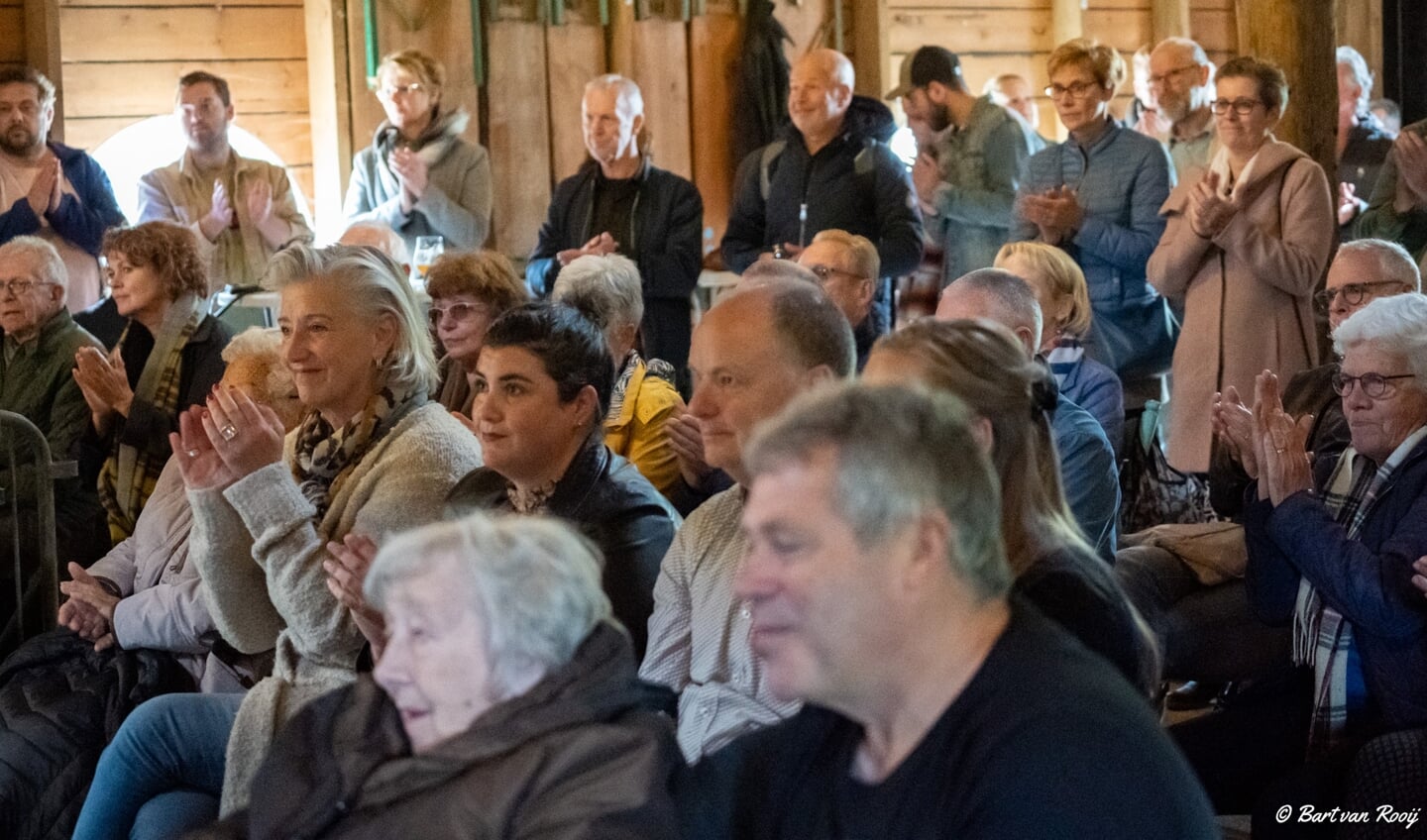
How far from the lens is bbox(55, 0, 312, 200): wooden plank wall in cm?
665

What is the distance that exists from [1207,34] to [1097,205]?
378 cm

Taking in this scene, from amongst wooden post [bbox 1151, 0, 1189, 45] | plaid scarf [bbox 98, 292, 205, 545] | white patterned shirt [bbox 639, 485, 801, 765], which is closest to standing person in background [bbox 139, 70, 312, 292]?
plaid scarf [bbox 98, 292, 205, 545]

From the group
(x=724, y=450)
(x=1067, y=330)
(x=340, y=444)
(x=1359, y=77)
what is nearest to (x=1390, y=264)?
(x=1067, y=330)

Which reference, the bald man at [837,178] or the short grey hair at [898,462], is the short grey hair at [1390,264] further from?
the short grey hair at [898,462]

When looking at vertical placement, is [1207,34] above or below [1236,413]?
above

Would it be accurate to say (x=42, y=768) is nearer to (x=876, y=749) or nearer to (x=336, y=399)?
(x=336, y=399)

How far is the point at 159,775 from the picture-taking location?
9.19 feet

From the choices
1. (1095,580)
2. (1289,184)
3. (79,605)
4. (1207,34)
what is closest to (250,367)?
(79,605)

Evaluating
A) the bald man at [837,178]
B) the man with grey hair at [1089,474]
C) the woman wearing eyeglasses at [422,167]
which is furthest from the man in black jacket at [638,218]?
the man with grey hair at [1089,474]

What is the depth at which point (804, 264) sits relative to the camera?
4.61 metres

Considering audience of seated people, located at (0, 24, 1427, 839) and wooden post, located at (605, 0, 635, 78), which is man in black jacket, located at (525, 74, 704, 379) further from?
wooden post, located at (605, 0, 635, 78)

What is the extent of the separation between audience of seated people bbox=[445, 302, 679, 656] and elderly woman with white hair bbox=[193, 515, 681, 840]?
2.99 feet

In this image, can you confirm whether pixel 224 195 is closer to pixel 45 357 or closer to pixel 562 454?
pixel 45 357

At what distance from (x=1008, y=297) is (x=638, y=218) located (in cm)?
237
